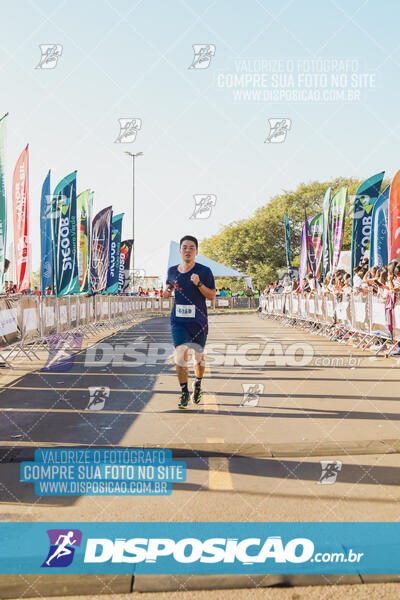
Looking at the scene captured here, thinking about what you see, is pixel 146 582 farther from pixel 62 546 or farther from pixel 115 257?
pixel 115 257

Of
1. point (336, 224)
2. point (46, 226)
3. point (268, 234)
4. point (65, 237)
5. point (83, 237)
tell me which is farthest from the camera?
point (268, 234)

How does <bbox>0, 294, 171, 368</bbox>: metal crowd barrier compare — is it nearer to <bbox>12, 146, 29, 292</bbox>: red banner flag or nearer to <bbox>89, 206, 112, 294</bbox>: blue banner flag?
<bbox>89, 206, 112, 294</bbox>: blue banner flag

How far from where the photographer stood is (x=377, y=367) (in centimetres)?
1180

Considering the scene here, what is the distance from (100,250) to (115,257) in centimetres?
398

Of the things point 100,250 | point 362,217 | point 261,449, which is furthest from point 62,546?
point 100,250

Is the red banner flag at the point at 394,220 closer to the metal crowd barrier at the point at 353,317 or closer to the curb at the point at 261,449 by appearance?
the metal crowd barrier at the point at 353,317

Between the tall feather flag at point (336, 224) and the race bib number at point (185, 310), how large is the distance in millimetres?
12670

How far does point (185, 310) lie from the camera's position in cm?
777

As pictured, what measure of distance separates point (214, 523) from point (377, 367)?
29.0 feet

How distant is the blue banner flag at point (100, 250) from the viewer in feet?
75.7

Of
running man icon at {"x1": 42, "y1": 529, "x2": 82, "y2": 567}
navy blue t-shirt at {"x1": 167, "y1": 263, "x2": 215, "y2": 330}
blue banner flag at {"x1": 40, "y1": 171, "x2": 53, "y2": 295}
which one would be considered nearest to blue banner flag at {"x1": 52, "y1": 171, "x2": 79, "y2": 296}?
blue banner flag at {"x1": 40, "y1": 171, "x2": 53, "y2": 295}

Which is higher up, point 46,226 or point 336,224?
point 336,224

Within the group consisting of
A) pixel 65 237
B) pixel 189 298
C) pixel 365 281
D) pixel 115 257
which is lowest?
pixel 189 298

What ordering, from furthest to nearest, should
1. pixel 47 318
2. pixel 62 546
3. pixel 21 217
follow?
pixel 47 318 < pixel 21 217 < pixel 62 546
